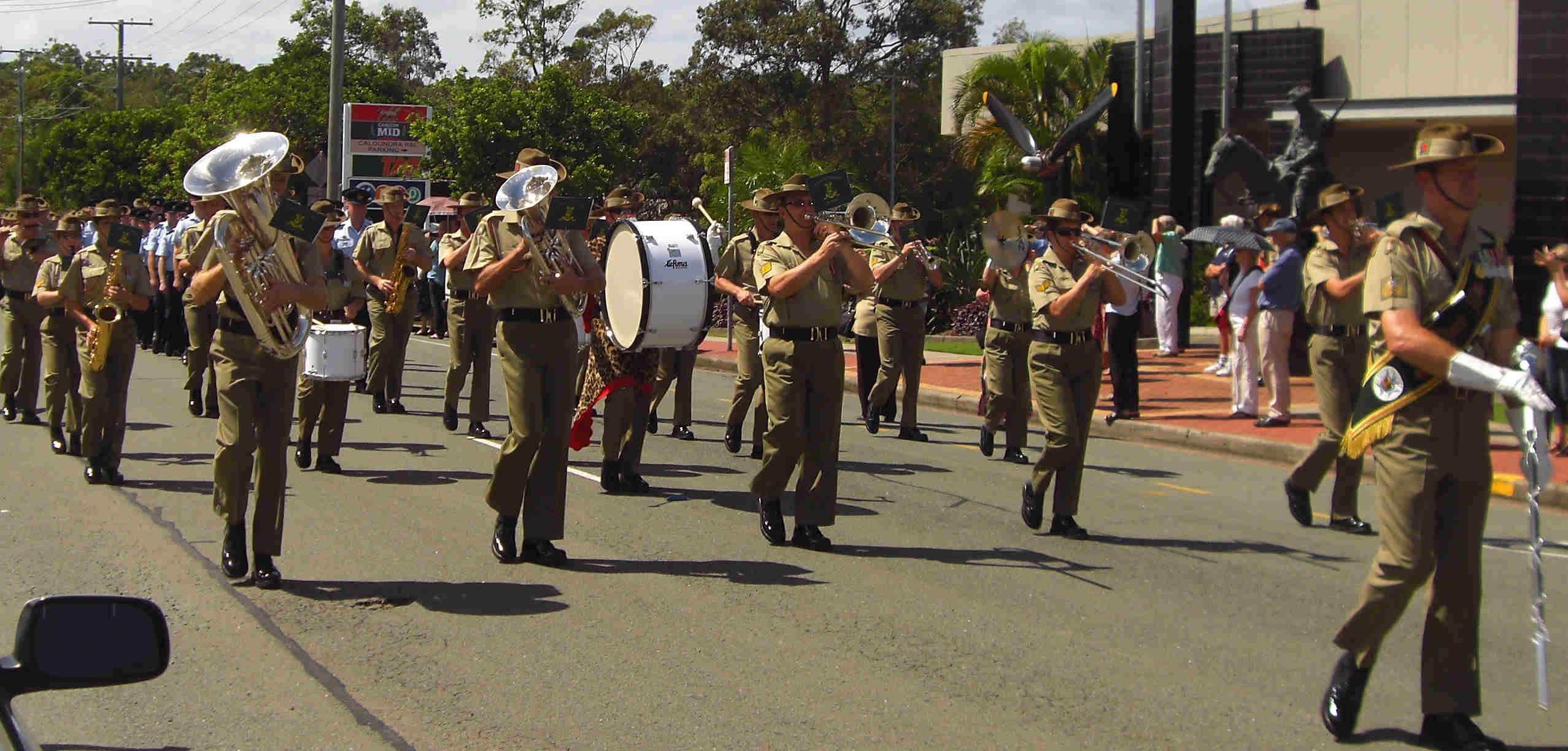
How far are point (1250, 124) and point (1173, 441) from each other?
14.0 metres

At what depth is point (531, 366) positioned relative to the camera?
314 inches

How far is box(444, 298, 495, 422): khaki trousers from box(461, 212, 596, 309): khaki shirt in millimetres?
5218

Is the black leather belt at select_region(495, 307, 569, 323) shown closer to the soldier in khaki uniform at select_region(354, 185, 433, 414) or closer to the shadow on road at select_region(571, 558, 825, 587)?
the shadow on road at select_region(571, 558, 825, 587)

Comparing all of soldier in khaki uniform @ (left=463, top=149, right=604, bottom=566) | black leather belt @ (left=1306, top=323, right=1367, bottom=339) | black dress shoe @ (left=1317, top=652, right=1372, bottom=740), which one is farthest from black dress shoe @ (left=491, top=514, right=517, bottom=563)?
black leather belt @ (left=1306, top=323, right=1367, bottom=339)

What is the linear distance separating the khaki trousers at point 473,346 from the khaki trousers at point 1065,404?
5.90 meters

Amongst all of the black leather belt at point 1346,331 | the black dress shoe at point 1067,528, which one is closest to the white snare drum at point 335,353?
the black dress shoe at point 1067,528

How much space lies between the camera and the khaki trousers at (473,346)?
13.4 metres

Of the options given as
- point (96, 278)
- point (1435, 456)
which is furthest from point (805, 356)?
point (96, 278)

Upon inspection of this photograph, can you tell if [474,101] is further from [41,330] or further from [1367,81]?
[41,330]

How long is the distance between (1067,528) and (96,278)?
271 inches

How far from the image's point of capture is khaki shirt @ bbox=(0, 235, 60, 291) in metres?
13.5

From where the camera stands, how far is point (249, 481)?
25.1ft

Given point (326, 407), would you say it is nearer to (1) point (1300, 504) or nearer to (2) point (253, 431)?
(2) point (253, 431)

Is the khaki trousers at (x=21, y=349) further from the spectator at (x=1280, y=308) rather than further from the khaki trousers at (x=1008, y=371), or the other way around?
the spectator at (x=1280, y=308)
